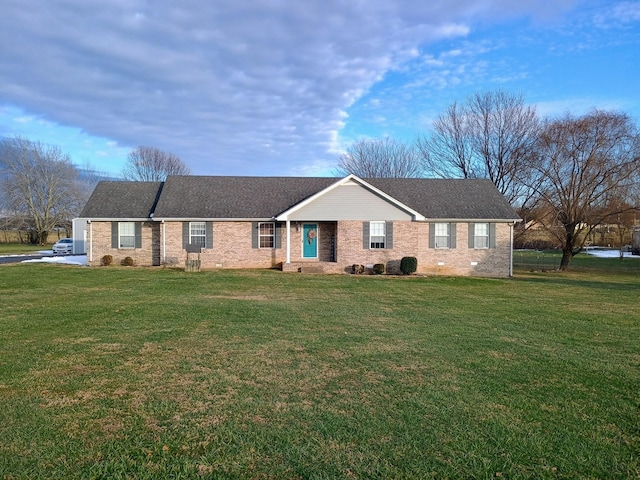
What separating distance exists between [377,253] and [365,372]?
15.6 m

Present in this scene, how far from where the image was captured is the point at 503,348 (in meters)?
7.55

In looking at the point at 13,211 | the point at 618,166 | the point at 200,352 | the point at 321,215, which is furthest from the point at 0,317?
the point at 13,211

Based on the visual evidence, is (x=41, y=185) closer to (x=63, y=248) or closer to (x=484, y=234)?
(x=63, y=248)

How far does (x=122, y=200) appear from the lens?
928 inches

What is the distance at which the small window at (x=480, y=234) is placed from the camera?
73.8ft

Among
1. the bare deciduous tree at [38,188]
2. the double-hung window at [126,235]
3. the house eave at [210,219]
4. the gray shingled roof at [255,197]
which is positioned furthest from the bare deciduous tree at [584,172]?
the bare deciduous tree at [38,188]

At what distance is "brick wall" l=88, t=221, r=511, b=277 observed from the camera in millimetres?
21484

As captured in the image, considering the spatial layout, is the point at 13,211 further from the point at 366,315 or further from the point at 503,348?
the point at 503,348

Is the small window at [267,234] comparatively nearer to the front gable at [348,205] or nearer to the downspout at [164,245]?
the front gable at [348,205]

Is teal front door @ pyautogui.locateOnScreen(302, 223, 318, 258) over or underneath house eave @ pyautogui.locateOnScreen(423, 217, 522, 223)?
underneath

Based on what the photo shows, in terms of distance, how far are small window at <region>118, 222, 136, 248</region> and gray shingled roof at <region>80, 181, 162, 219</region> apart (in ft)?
1.67

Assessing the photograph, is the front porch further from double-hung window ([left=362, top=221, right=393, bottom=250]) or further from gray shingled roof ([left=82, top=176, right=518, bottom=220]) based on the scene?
gray shingled roof ([left=82, top=176, right=518, bottom=220])

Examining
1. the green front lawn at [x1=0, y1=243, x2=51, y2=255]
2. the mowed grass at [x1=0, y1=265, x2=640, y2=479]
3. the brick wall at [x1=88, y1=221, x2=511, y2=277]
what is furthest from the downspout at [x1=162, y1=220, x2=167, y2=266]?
the green front lawn at [x1=0, y1=243, x2=51, y2=255]

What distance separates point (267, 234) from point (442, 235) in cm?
853
